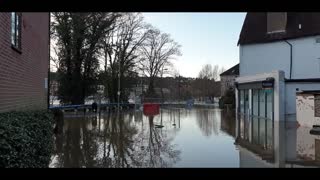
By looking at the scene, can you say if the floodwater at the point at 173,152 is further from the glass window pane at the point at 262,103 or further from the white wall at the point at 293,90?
the glass window pane at the point at 262,103

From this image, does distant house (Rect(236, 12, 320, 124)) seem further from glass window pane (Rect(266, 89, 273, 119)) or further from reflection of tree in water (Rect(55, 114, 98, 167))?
reflection of tree in water (Rect(55, 114, 98, 167))

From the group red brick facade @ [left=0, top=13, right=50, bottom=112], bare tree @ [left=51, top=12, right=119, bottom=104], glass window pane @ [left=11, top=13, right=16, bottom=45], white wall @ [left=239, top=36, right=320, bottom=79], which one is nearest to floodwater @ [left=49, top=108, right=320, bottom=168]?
red brick facade @ [left=0, top=13, right=50, bottom=112]

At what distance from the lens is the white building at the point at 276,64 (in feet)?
99.2

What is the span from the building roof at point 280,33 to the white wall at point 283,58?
1.54 ft

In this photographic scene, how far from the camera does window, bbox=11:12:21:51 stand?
10906 millimetres

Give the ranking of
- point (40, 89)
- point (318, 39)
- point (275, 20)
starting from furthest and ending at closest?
point (275, 20)
point (318, 39)
point (40, 89)

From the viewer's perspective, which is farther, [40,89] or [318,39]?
[318,39]

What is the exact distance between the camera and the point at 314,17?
37.1 meters

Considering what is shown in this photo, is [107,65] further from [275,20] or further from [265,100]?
[265,100]

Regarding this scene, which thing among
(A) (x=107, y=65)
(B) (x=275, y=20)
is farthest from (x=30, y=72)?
(A) (x=107, y=65)

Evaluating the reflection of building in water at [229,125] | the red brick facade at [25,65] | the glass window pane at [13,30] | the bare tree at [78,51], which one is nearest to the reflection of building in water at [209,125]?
the reflection of building in water at [229,125]

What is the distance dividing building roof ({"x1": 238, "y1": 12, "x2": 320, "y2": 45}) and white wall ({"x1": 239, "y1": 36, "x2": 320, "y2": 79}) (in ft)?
1.54
